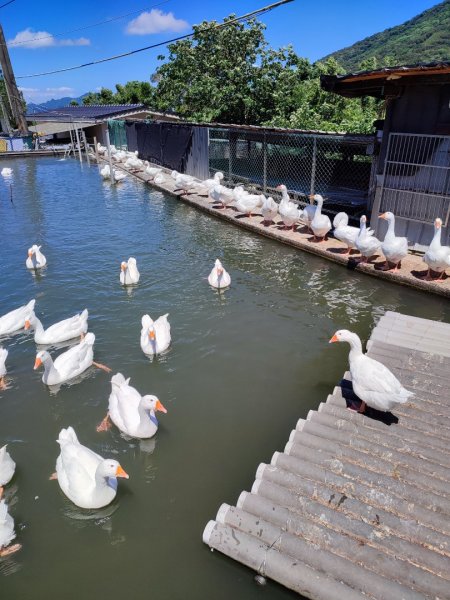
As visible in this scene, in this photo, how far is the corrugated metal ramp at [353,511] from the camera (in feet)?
10.8

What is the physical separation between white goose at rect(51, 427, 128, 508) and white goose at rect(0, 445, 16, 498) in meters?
0.59

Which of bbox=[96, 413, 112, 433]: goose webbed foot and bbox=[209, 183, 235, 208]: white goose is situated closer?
bbox=[96, 413, 112, 433]: goose webbed foot

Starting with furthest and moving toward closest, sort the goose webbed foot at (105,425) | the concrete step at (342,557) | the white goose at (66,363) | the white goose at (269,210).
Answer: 1. the white goose at (269,210)
2. the white goose at (66,363)
3. the goose webbed foot at (105,425)
4. the concrete step at (342,557)

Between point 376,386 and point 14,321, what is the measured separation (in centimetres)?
629

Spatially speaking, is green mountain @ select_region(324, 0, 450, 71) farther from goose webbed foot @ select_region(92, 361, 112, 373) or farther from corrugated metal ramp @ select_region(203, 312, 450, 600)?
corrugated metal ramp @ select_region(203, 312, 450, 600)

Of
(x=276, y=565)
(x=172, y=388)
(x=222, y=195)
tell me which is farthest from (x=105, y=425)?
(x=222, y=195)

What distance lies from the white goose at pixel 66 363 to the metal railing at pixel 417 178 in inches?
319

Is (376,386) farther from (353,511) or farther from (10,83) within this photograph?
(10,83)

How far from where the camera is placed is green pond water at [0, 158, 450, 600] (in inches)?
151

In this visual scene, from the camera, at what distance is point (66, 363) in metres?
6.27

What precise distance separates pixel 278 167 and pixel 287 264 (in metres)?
10.9

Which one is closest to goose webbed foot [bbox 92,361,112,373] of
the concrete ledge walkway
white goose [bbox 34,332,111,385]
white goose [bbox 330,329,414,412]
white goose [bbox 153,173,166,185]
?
white goose [bbox 34,332,111,385]

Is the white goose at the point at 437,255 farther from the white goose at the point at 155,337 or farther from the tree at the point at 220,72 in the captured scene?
the tree at the point at 220,72

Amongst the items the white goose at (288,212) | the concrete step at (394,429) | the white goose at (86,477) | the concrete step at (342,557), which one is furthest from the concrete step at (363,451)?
the white goose at (288,212)
